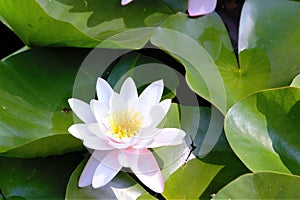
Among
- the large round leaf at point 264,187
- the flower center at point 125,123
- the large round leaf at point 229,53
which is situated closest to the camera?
the large round leaf at point 264,187

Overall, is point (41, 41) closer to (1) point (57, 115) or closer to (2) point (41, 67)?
(2) point (41, 67)

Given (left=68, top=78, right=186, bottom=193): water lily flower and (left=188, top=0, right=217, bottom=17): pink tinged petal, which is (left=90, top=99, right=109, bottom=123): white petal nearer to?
(left=68, top=78, right=186, bottom=193): water lily flower

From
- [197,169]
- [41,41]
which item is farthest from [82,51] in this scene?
[197,169]

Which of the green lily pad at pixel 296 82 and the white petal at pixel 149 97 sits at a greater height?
the white petal at pixel 149 97

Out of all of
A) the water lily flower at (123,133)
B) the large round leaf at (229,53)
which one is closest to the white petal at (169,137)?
the water lily flower at (123,133)

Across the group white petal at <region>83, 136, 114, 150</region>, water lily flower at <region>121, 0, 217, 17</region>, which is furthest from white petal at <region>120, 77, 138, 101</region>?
water lily flower at <region>121, 0, 217, 17</region>

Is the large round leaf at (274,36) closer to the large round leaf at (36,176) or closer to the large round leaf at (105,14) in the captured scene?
the large round leaf at (105,14)

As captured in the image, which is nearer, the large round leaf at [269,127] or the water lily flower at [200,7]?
the large round leaf at [269,127]
